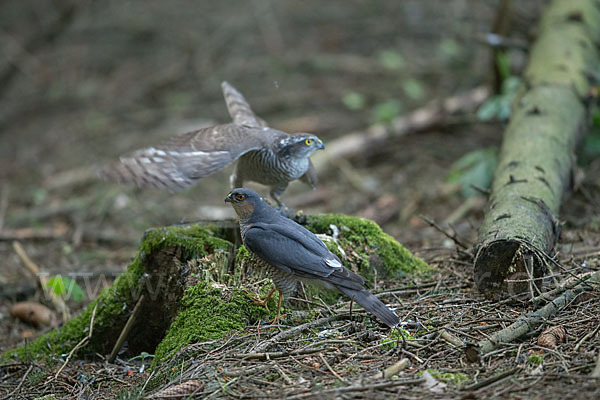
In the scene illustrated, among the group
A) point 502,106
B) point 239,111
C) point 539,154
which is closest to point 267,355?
point 239,111

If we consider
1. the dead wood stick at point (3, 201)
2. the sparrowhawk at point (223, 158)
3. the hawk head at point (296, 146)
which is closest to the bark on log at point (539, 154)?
the hawk head at point (296, 146)

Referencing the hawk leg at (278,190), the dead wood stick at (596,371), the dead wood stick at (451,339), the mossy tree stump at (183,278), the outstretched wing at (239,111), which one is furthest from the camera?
the outstretched wing at (239,111)

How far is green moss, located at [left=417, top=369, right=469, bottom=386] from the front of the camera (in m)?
3.16

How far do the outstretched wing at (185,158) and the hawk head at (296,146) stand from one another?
177 mm

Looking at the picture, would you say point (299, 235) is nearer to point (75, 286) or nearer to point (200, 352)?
point (200, 352)

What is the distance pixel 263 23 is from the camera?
1529 centimetres

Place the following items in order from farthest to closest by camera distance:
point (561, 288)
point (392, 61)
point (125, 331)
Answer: point (392, 61) → point (125, 331) → point (561, 288)

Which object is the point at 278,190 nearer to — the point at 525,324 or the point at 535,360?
the point at 525,324

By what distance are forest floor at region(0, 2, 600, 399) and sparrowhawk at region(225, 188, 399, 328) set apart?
21 centimetres

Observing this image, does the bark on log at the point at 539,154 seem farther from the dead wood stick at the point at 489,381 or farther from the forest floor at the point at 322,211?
the dead wood stick at the point at 489,381

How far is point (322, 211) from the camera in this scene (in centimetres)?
868

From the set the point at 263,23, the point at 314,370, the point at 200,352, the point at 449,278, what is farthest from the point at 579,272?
the point at 263,23

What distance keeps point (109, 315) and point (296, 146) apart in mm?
2105

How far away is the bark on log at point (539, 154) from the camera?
4250mm
